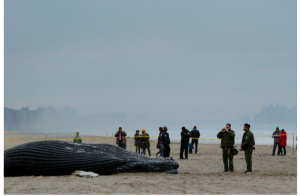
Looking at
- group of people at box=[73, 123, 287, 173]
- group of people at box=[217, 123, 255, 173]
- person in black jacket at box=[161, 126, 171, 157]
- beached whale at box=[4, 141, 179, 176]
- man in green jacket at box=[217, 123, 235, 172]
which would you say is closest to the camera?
beached whale at box=[4, 141, 179, 176]

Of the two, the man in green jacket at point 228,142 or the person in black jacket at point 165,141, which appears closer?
the man in green jacket at point 228,142

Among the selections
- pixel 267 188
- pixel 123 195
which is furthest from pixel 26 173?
pixel 267 188

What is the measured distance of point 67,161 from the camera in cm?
1295

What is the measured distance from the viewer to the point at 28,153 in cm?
1306

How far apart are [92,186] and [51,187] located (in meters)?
1.02

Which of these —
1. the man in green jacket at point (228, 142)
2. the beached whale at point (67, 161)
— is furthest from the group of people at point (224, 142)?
the beached whale at point (67, 161)

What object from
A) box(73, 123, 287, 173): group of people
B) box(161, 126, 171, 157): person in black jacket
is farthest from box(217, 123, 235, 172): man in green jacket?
box(161, 126, 171, 157): person in black jacket

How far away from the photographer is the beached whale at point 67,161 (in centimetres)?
1288

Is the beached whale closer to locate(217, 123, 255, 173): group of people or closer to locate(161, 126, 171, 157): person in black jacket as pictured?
locate(217, 123, 255, 173): group of people

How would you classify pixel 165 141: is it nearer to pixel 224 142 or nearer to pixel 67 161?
pixel 224 142

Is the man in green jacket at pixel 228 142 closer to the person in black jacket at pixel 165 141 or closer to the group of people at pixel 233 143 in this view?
the group of people at pixel 233 143

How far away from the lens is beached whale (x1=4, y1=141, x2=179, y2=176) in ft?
42.3

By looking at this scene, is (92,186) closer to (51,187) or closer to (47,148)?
(51,187)

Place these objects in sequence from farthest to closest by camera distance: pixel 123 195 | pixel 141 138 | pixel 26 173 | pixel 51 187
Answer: pixel 141 138
pixel 26 173
pixel 51 187
pixel 123 195
